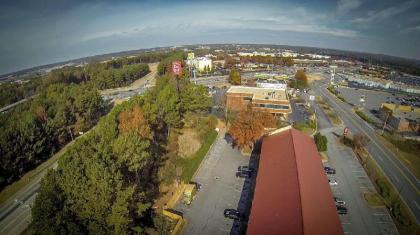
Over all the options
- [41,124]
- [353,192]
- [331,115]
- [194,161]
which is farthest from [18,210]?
[331,115]

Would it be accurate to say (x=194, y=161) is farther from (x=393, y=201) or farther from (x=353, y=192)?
(x=393, y=201)

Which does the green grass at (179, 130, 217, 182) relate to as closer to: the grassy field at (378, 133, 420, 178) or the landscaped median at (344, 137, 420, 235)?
the landscaped median at (344, 137, 420, 235)

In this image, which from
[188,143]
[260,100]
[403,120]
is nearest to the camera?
[188,143]

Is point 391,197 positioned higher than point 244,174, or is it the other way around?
point 244,174

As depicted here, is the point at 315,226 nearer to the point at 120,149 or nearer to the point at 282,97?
the point at 120,149

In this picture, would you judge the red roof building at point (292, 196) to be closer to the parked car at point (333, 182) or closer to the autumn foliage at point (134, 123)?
the parked car at point (333, 182)

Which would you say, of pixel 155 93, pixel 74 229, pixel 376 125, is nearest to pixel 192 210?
pixel 74 229

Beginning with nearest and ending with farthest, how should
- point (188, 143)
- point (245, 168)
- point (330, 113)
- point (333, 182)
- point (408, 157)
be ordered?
point (333, 182) < point (245, 168) < point (408, 157) < point (188, 143) < point (330, 113)
